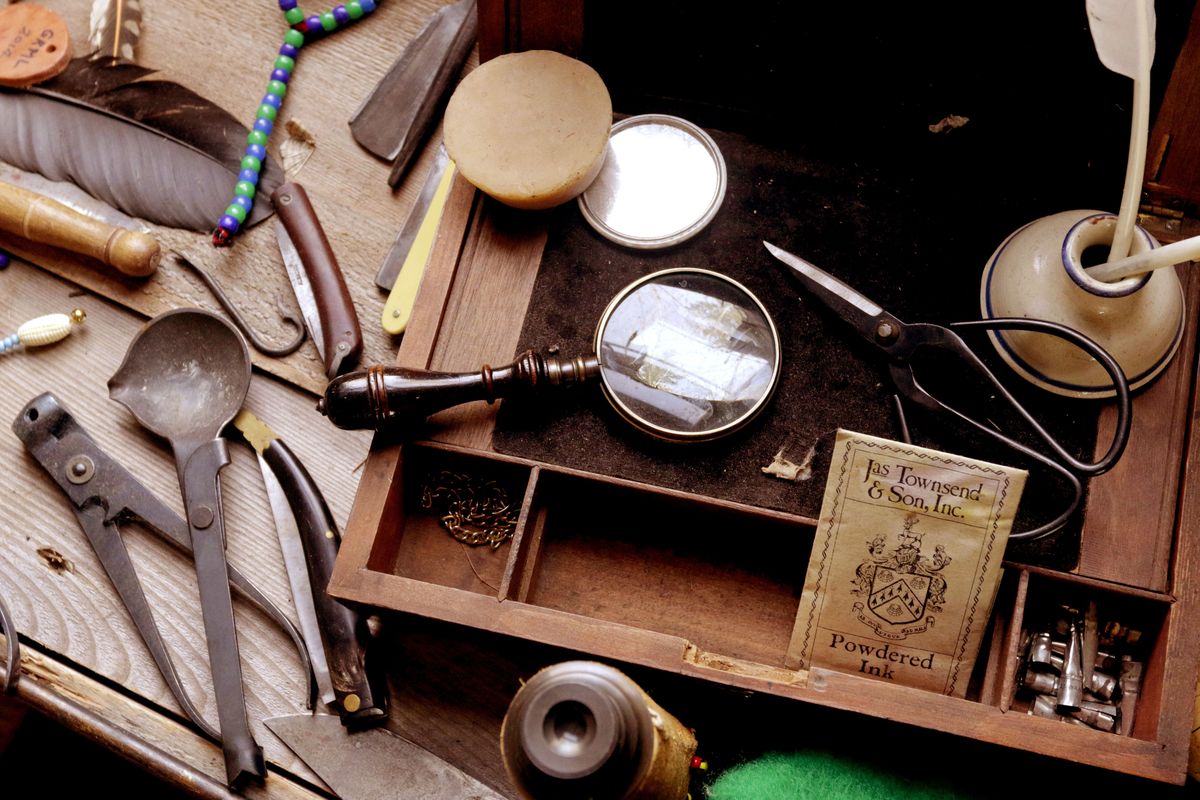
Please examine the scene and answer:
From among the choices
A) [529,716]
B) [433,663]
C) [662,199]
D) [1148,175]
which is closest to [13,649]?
[433,663]

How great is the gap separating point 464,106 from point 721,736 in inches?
33.3

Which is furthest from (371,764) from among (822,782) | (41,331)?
(41,331)

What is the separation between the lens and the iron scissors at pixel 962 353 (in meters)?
1.11

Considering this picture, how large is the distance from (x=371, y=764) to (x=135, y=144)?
93 centimetres

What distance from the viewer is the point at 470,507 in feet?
4.17

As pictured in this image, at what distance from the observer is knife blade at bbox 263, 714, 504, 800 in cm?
123

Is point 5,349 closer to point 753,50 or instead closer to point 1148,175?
point 753,50

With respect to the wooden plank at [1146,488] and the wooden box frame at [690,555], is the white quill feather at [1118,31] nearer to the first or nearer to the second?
the wooden box frame at [690,555]

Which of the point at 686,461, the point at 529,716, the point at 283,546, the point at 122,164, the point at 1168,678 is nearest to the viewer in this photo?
the point at 529,716

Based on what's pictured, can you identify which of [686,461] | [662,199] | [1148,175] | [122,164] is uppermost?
[1148,175]

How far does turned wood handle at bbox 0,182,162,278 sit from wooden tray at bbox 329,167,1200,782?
44 centimetres

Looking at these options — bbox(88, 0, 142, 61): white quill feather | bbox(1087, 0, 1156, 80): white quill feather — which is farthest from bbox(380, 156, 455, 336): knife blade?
bbox(1087, 0, 1156, 80): white quill feather

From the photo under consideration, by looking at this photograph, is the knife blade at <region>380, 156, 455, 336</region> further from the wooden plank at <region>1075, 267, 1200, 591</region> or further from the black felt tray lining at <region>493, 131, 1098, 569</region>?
the wooden plank at <region>1075, 267, 1200, 591</region>

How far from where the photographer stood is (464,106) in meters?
1.26
